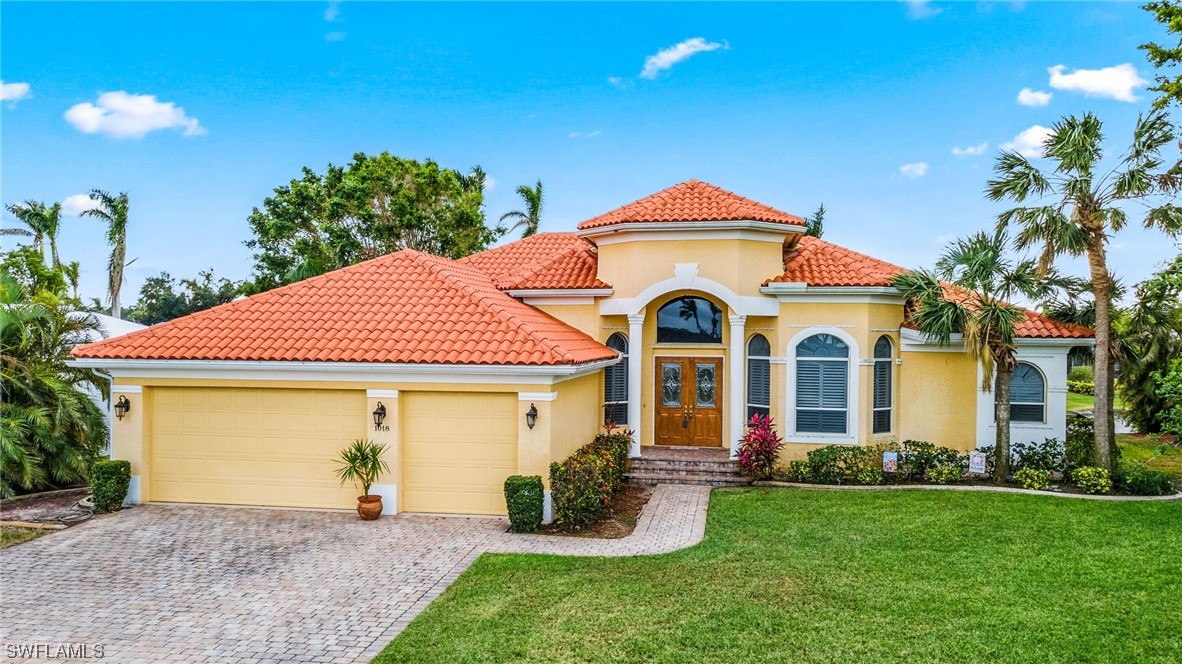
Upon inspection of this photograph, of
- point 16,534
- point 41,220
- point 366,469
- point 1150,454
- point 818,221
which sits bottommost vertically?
point 1150,454

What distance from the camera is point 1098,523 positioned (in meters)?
11.3

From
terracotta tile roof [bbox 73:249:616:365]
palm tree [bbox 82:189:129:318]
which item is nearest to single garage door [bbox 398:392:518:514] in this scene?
terracotta tile roof [bbox 73:249:616:365]

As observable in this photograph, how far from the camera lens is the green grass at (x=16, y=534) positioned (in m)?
10.7

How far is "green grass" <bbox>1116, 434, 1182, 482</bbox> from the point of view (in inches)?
688

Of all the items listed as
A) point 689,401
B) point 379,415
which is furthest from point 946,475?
point 379,415

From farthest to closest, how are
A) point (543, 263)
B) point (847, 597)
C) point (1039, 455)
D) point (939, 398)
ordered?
1. point (543, 263)
2. point (939, 398)
3. point (1039, 455)
4. point (847, 597)

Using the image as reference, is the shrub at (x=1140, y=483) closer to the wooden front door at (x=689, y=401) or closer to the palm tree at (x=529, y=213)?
the wooden front door at (x=689, y=401)

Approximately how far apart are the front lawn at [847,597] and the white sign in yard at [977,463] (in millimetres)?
2870

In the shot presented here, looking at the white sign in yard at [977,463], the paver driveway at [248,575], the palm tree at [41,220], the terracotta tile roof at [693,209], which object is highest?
the palm tree at [41,220]

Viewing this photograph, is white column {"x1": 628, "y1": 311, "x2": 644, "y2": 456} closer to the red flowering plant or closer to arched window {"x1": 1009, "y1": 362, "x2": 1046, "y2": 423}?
the red flowering plant

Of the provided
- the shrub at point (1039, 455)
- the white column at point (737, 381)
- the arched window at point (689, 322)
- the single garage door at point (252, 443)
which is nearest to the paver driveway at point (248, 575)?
the single garage door at point (252, 443)

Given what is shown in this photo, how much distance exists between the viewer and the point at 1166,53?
16.2 m

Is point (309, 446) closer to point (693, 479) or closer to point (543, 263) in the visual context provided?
point (693, 479)

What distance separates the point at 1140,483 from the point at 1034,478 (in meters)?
2.12
